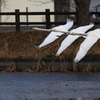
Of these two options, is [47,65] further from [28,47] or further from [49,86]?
[49,86]

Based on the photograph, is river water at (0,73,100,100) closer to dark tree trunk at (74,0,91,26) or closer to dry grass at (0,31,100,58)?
dry grass at (0,31,100,58)

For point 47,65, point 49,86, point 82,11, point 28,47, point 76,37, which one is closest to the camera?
point 76,37

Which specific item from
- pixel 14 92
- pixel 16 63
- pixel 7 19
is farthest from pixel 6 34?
pixel 7 19

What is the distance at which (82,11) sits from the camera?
1919cm

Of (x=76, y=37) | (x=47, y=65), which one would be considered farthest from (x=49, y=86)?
(x=47, y=65)

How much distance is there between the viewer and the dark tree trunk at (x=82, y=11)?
61.9 ft

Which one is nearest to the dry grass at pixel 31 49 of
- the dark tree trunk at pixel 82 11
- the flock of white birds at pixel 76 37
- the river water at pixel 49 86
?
the river water at pixel 49 86

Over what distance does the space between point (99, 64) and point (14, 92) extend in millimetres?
5200

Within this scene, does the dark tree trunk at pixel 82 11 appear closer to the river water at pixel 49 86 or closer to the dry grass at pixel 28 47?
the dry grass at pixel 28 47

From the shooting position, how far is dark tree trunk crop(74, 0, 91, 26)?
18.9 metres

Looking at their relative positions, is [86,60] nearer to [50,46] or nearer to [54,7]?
[50,46]

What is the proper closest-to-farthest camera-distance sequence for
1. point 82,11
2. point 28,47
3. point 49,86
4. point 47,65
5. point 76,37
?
Answer: point 76,37
point 49,86
point 47,65
point 28,47
point 82,11

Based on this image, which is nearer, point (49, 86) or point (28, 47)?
point (49, 86)

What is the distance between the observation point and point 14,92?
9.49 metres
